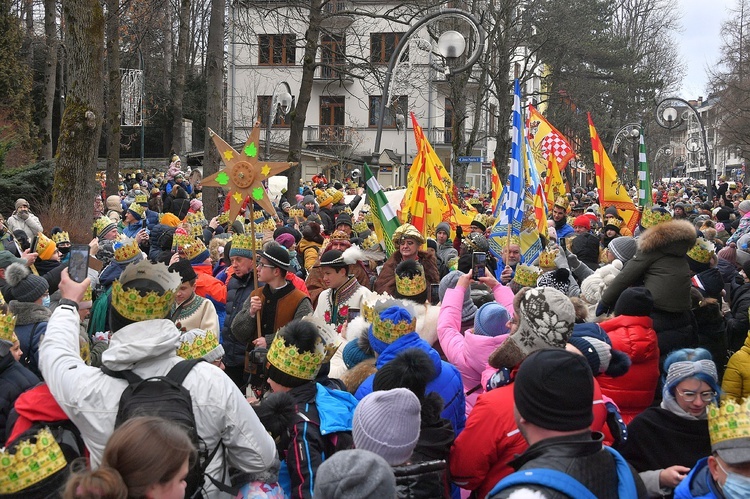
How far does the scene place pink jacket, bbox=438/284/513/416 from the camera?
4.66 meters

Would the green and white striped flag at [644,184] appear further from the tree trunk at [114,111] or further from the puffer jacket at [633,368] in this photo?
the tree trunk at [114,111]

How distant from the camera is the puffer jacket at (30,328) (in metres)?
4.97

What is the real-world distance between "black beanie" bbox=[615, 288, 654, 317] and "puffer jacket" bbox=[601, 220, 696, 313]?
897 mm

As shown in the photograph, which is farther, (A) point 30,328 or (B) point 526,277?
(B) point 526,277

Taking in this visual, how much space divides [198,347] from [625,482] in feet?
8.03

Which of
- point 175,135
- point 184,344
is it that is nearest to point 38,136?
point 175,135

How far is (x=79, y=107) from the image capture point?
1299cm

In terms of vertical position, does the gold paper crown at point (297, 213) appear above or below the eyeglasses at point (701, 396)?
above

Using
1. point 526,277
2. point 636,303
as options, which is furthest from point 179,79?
point 636,303

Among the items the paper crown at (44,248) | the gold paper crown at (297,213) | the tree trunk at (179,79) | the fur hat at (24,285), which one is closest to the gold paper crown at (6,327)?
the fur hat at (24,285)

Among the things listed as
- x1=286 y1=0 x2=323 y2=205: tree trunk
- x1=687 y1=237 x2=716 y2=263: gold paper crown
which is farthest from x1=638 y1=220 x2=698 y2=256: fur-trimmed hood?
x1=286 y1=0 x2=323 y2=205: tree trunk

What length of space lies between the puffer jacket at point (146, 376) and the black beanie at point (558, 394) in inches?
46.6

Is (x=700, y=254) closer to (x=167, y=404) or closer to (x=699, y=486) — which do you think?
(x=699, y=486)

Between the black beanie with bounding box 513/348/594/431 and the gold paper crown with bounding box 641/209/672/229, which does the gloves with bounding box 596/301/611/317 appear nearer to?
the gold paper crown with bounding box 641/209/672/229
